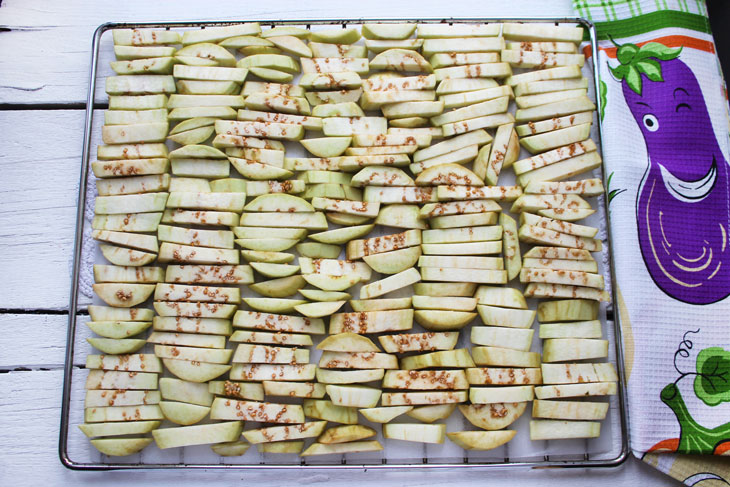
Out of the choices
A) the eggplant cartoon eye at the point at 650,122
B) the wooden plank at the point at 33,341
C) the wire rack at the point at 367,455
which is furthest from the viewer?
the eggplant cartoon eye at the point at 650,122

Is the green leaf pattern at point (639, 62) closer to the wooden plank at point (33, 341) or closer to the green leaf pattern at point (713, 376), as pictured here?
the green leaf pattern at point (713, 376)

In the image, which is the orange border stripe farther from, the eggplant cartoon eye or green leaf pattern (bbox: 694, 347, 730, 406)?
green leaf pattern (bbox: 694, 347, 730, 406)

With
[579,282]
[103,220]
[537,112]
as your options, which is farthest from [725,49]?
[103,220]

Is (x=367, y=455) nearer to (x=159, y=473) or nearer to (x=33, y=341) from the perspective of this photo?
(x=159, y=473)

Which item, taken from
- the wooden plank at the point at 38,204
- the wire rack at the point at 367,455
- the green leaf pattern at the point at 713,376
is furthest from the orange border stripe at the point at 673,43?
the wooden plank at the point at 38,204

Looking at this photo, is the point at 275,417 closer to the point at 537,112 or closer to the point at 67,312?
the point at 67,312

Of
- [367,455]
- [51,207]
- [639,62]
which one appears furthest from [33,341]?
[639,62]
